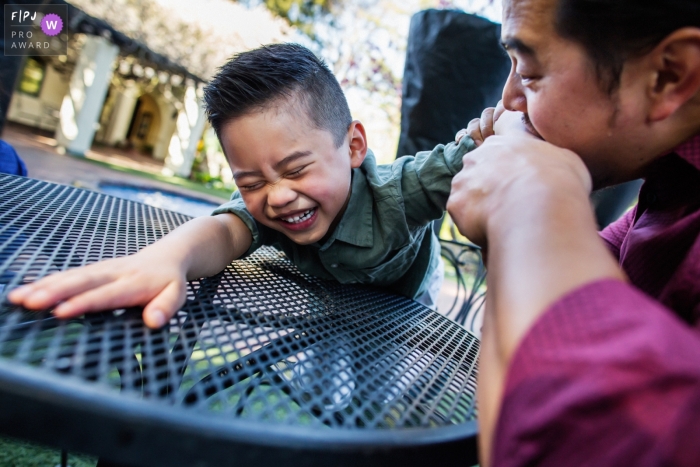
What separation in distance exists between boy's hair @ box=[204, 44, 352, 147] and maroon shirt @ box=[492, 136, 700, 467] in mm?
1160

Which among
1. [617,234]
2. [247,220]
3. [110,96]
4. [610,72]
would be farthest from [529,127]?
[110,96]

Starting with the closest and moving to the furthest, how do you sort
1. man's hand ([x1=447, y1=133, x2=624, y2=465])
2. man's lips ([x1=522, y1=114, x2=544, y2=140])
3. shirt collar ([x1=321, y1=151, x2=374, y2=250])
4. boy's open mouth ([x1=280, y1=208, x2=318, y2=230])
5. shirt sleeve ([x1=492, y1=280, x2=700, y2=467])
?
shirt sleeve ([x1=492, y1=280, x2=700, y2=467]), man's hand ([x1=447, y1=133, x2=624, y2=465]), man's lips ([x1=522, y1=114, x2=544, y2=140]), boy's open mouth ([x1=280, y1=208, x2=318, y2=230]), shirt collar ([x1=321, y1=151, x2=374, y2=250])

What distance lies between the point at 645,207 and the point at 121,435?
49.5 inches

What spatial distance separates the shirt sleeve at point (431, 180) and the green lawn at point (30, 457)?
1.67 meters

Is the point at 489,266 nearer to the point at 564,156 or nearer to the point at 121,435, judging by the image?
the point at 564,156

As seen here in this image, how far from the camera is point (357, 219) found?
1.58 meters

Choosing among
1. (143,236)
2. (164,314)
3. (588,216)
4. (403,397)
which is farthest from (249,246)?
(588,216)

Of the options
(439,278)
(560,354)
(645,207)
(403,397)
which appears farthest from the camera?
(439,278)

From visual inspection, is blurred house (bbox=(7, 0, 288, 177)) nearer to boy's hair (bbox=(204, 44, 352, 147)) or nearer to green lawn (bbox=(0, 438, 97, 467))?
boy's hair (bbox=(204, 44, 352, 147))

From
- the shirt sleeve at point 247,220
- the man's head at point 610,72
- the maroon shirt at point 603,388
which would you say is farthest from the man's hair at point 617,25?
the shirt sleeve at point 247,220

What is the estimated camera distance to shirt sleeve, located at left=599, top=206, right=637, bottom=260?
132 cm

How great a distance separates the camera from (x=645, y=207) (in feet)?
3.58

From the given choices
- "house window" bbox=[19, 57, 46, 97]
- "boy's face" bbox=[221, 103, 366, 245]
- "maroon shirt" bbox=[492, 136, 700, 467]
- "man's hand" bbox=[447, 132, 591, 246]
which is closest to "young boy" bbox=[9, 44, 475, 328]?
"boy's face" bbox=[221, 103, 366, 245]

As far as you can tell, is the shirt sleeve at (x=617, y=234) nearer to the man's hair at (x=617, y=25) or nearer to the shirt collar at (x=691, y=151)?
the shirt collar at (x=691, y=151)
